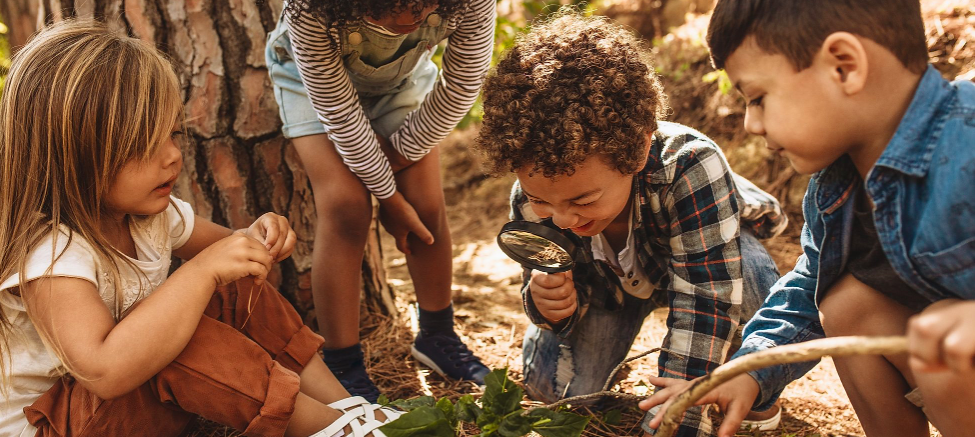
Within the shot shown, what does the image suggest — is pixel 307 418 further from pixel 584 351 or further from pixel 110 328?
pixel 584 351

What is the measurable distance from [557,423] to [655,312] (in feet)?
5.43

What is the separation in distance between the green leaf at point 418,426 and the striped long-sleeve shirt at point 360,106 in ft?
3.08

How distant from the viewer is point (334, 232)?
7.52ft

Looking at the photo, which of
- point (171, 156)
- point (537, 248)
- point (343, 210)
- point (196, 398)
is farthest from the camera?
point (343, 210)

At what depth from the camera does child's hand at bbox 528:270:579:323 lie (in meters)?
2.13

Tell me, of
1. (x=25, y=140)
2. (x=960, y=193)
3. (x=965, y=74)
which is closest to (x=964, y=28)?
(x=965, y=74)

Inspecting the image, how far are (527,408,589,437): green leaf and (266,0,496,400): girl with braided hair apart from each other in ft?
2.75

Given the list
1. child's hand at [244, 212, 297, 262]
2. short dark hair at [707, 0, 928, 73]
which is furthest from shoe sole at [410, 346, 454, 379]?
short dark hair at [707, 0, 928, 73]

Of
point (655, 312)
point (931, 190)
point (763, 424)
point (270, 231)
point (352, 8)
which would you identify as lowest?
point (655, 312)

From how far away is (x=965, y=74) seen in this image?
10.5 ft

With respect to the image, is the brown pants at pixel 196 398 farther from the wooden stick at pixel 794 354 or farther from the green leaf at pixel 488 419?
the wooden stick at pixel 794 354

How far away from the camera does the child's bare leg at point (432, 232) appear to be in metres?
2.45

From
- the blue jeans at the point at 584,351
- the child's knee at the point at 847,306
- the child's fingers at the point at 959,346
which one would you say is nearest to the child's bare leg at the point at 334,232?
the blue jeans at the point at 584,351

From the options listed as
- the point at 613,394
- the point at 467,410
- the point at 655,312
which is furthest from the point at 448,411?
the point at 655,312
